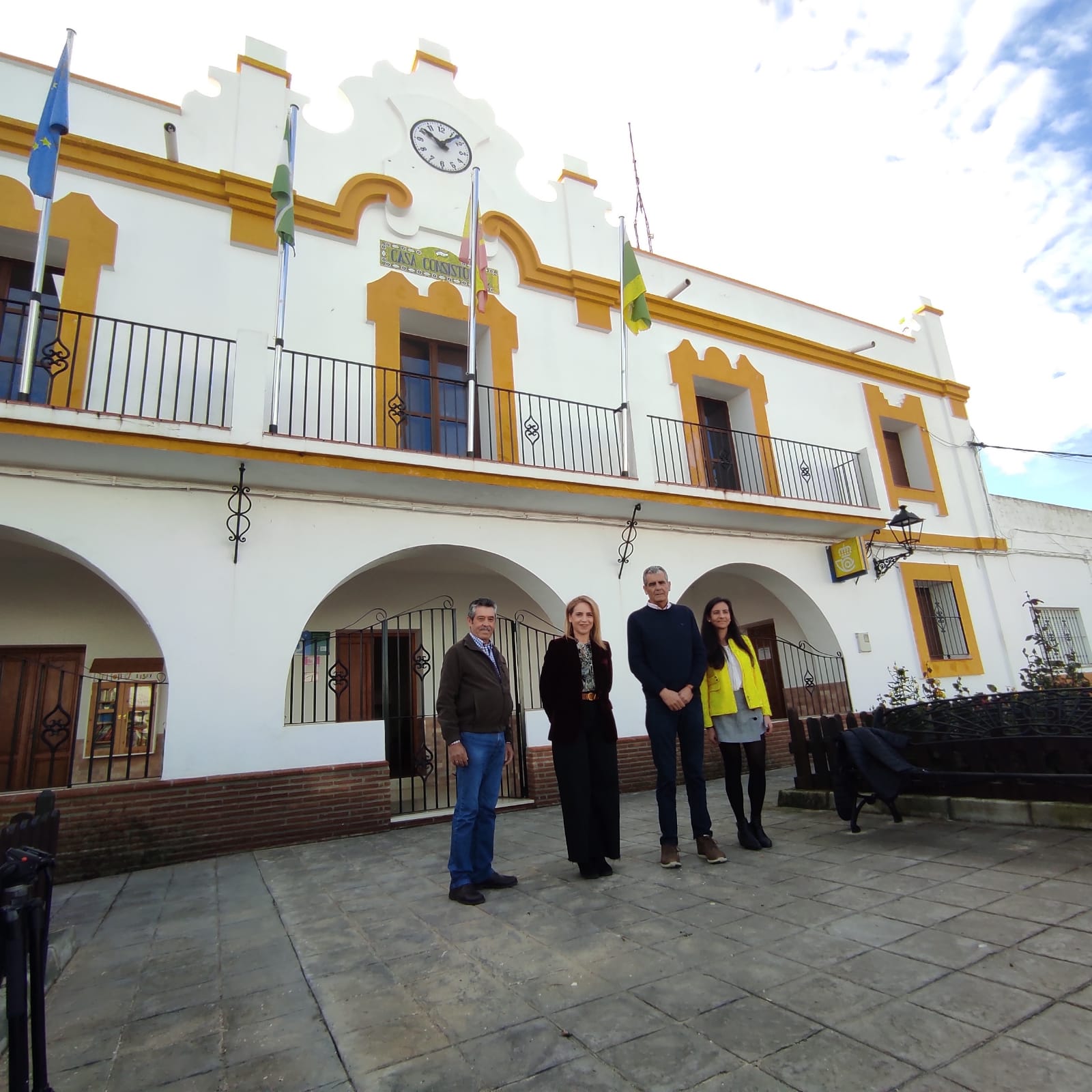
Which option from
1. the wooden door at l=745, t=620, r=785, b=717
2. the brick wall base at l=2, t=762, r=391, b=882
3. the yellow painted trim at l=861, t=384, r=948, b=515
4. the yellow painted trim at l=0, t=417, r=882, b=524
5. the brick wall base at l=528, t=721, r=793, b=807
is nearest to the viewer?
the brick wall base at l=2, t=762, r=391, b=882

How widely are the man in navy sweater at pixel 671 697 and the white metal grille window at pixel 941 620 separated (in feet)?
27.8

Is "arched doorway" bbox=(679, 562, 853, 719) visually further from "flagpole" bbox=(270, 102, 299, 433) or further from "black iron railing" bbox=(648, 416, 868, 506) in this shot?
"flagpole" bbox=(270, 102, 299, 433)

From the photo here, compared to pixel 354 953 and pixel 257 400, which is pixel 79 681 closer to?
pixel 257 400

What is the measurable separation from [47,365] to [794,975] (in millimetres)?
7487

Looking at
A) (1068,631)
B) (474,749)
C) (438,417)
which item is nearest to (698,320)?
(438,417)

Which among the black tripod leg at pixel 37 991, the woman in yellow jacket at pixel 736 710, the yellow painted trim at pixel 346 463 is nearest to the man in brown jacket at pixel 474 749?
the woman in yellow jacket at pixel 736 710

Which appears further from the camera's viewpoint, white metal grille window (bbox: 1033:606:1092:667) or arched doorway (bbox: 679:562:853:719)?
white metal grille window (bbox: 1033:606:1092:667)

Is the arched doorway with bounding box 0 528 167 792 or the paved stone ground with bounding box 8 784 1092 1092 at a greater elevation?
the arched doorway with bounding box 0 528 167 792

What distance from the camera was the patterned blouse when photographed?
4.12m

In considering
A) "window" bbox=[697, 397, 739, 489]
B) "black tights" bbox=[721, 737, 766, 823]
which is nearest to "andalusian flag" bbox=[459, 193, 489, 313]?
"window" bbox=[697, 397, 739, 489]

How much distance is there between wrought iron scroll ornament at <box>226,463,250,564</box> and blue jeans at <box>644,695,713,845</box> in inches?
168

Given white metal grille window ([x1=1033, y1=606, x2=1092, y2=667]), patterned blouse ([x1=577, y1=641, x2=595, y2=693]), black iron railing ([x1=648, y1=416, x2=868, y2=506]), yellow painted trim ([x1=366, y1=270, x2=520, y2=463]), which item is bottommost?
patterned blouse ([x1=577, y1=641, x2=595, y2=693])

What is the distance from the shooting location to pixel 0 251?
710cm

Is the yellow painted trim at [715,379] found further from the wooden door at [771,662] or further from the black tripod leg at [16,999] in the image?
the black tripod leg at [16,999]
